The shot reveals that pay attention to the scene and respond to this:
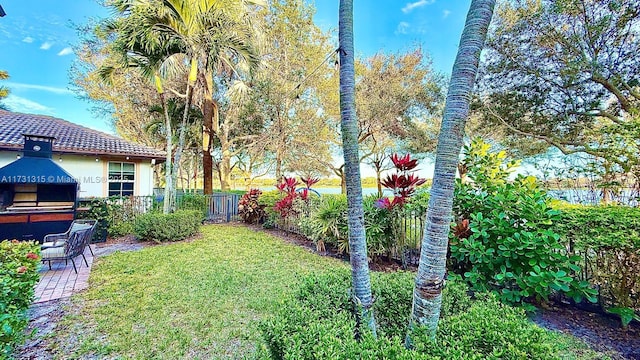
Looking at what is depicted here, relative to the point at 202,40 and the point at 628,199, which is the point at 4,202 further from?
the point at 628,199

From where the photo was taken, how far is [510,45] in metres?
8.94

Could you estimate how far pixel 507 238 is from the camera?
3.40 metres

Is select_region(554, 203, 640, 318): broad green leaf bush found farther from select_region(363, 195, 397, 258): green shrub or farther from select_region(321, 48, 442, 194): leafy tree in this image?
select_region(321, 48, 442, 194): leafy tree

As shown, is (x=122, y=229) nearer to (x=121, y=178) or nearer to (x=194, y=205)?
(x=121, y=178)

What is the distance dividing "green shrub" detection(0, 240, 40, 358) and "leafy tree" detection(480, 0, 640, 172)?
9507 millimetres

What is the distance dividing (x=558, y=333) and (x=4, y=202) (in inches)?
450

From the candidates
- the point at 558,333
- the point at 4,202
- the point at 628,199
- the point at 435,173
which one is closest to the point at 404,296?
the point at 435,173

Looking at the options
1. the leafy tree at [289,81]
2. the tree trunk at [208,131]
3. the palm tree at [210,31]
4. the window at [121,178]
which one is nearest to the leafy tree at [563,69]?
the leafy tree at [289,81]

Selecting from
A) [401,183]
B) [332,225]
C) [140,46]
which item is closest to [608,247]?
[401,183]

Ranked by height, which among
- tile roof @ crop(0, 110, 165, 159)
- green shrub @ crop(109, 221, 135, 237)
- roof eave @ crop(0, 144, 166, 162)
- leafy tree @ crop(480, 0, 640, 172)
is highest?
leafy tree @ crop(480, 0, 640, 172)

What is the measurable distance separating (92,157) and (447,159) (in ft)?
38.0

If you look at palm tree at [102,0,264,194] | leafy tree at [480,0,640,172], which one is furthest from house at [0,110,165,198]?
leafy tree at [480,0,640,172]

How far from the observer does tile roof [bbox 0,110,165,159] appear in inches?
326

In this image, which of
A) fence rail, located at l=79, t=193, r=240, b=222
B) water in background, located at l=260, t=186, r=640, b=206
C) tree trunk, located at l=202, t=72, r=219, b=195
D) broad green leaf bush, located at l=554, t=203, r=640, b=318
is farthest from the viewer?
tree trunk, located at l=202, t=72, r=219, b=195
